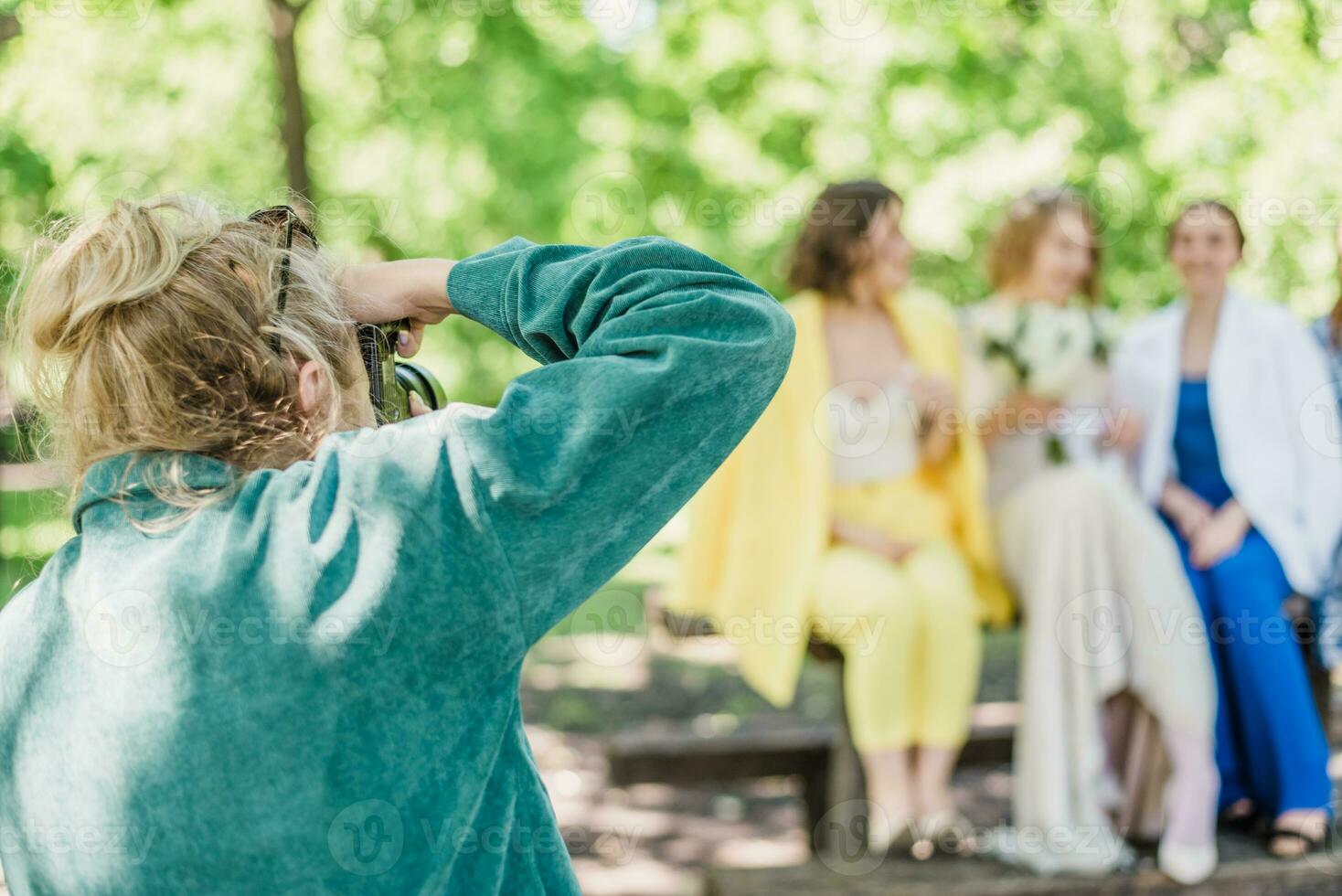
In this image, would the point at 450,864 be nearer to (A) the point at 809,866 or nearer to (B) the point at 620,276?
(B) the point at 620,276

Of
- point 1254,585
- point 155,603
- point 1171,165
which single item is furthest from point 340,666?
point 1171,165

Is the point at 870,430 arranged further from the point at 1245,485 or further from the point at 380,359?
the point at 380,359

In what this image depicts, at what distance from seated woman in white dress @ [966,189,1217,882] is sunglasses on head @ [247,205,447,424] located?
270 centimetres

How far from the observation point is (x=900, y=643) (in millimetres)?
3760

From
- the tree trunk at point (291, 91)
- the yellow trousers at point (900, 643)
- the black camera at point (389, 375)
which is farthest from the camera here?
the tree trunk at point (291, 91)

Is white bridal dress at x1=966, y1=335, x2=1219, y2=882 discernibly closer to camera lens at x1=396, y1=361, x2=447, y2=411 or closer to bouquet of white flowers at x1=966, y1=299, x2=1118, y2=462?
bouquet of white flowers at x1=966, y1=299, x2=1118, y2=462

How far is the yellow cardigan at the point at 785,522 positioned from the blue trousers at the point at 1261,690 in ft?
2.16

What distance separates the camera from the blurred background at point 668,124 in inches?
231

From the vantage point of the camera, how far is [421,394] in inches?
60.0

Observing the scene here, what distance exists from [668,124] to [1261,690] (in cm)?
511

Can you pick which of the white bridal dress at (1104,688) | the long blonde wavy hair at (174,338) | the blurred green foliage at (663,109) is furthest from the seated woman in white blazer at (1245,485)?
the long blonde wavy hair at (174,338)

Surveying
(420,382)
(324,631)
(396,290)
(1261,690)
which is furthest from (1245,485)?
(324,631)

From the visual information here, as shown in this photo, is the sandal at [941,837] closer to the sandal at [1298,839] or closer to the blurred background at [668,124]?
the sandal at [1298,839]

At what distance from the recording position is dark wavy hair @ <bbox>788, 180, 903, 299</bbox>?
4148 millimetres
